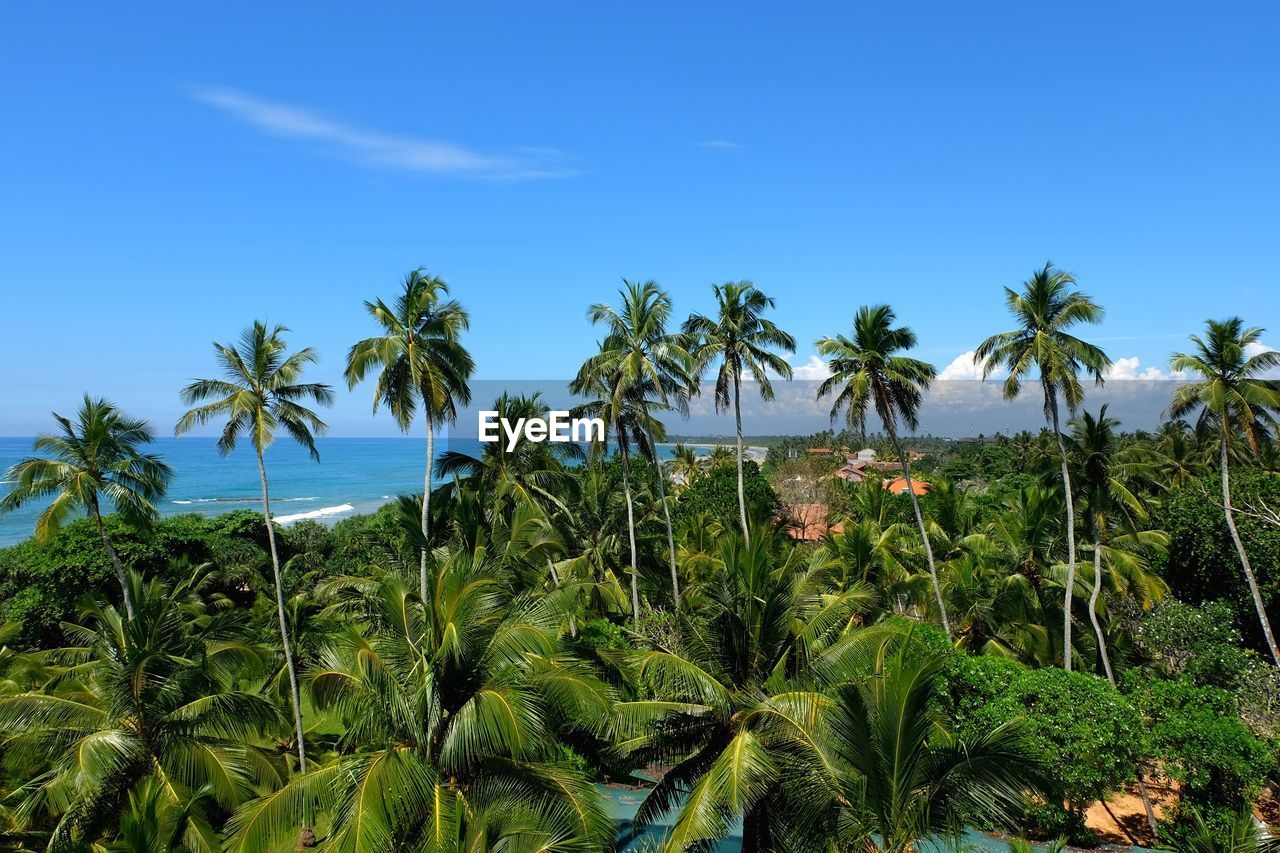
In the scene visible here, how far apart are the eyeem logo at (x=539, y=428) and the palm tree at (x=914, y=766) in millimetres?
16154

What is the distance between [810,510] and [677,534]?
14547mm

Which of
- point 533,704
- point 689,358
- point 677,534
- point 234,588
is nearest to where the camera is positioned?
point 533,704

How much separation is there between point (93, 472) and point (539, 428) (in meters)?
12.3

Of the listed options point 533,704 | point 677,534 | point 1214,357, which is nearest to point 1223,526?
point 1214,357

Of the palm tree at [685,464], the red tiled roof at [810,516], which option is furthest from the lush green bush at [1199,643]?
the palm tree at [685,464]

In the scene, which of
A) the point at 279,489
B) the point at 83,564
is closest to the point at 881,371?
the point at 83,564

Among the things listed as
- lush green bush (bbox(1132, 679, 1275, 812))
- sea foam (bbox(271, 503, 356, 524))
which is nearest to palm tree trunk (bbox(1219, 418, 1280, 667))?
lush green bush (bbox(1132, 679, 1275, 812))

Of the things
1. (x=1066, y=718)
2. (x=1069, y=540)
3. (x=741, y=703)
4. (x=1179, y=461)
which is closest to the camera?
(x=741, y=703)

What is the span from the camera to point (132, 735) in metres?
11.4

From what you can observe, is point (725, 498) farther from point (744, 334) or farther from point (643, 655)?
point (643, 655)

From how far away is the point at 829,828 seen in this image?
8.59 m

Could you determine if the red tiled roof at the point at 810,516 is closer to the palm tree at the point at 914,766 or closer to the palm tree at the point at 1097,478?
the palm tree at the point at 1097,478

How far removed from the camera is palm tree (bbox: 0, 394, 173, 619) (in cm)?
1675

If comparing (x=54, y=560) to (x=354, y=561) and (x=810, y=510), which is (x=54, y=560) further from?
(x=810, y=510)
